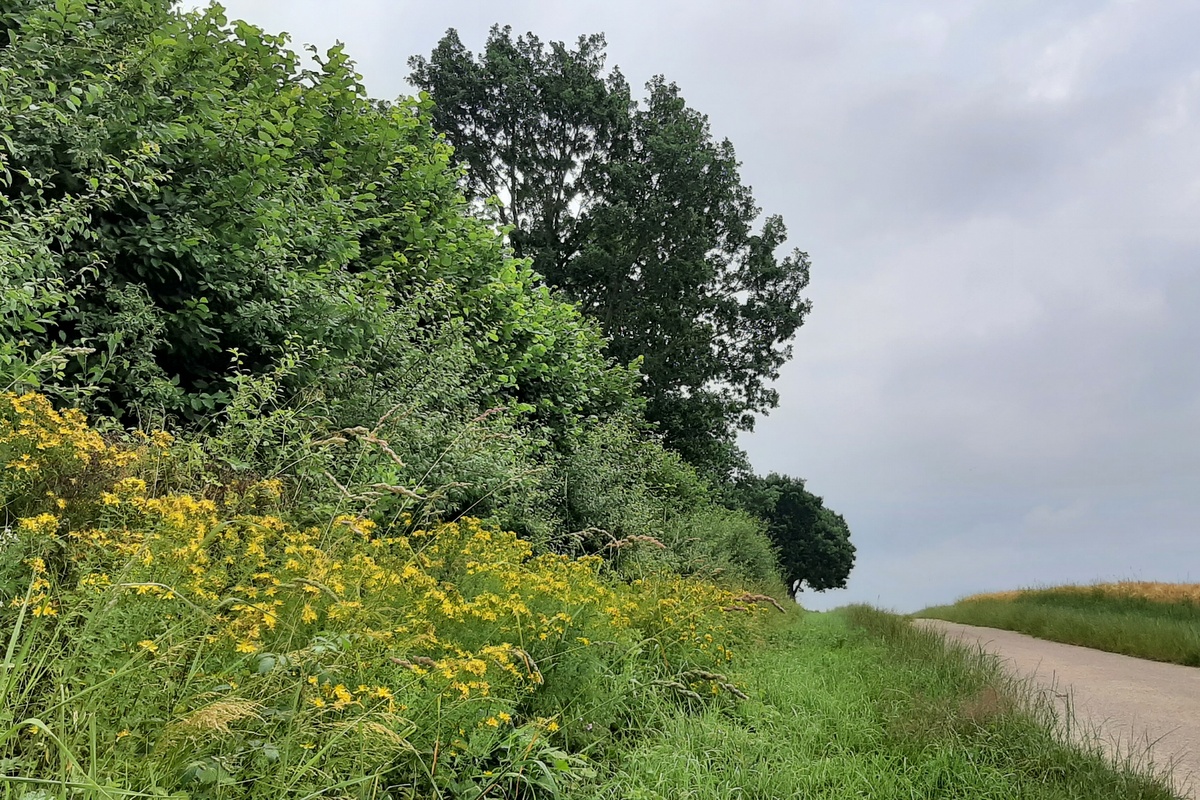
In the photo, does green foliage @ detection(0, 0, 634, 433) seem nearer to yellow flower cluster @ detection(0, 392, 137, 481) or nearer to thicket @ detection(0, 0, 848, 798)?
thicket @ detection(0, 0, 848, 798)

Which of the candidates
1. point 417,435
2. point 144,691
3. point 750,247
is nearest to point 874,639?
point 417,435

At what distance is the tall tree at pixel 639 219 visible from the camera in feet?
67.0

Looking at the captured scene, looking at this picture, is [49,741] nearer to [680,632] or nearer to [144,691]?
[144,691]

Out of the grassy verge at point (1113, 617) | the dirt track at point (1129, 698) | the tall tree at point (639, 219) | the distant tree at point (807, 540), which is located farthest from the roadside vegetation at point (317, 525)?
the distant tree at point (807, 540)

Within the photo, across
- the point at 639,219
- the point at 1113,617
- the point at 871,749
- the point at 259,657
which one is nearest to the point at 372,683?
the point at 259,657

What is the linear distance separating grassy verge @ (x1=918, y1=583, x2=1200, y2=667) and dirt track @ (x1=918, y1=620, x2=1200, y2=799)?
1.33 ft

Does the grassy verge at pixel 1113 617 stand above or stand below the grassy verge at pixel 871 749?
above

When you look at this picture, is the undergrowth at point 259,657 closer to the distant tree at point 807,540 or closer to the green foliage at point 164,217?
the green foliage at point 164,217

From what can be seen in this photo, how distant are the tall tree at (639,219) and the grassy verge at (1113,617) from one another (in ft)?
29.8

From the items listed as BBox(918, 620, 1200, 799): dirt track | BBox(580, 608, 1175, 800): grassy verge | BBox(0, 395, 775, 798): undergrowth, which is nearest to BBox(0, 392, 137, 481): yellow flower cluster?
BBox(0, 395, 775, 798): undergrowth

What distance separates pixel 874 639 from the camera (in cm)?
756

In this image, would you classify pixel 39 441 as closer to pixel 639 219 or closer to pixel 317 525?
pixel 317 525

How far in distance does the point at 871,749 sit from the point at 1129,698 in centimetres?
389

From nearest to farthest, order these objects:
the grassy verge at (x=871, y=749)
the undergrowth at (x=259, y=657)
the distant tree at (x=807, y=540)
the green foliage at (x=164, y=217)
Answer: the undergrowth at (x=259, y=657), the grassy verge at (x=871, y=749), the green foliage at (x=164, y=217), the distant tree at (x=807, y=540)
